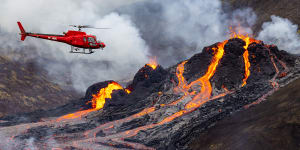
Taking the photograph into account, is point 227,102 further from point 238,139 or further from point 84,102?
point 84,102

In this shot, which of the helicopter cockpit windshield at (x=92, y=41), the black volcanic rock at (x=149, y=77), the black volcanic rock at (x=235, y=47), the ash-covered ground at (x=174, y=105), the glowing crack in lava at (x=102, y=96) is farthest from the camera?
the glowing crack in lava at (x=102, y=96)

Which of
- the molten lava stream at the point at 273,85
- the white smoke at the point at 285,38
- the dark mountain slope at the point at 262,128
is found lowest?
the dark mountain slope at the point at 262,128

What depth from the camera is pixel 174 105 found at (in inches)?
2911

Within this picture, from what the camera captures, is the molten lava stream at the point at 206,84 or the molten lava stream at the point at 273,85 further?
the molten lava stream at the point at 206,84

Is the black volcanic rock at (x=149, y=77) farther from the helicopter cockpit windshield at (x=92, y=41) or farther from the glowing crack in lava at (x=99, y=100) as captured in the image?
the helicopter cockpit windshield at (x=92, y=41)

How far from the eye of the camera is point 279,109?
41.9 meters

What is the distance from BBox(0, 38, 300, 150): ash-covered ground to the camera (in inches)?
2393

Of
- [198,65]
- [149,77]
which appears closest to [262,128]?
[198,65]

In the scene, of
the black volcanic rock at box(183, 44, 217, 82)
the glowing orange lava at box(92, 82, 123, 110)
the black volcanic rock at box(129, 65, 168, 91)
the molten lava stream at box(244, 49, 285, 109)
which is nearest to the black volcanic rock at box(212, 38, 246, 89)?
the black volcanic rock at box(183, 44, 217, 82)

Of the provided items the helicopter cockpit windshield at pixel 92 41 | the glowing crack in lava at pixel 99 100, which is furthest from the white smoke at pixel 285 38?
the helicopter cockpit windshield at pixel 92 41

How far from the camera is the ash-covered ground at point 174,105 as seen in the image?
6078 centimetres

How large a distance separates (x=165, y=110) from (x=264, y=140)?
39.8 meters

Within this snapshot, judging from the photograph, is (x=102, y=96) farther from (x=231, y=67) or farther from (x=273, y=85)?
(x=273, y=85)

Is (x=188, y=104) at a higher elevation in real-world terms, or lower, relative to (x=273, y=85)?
higher
